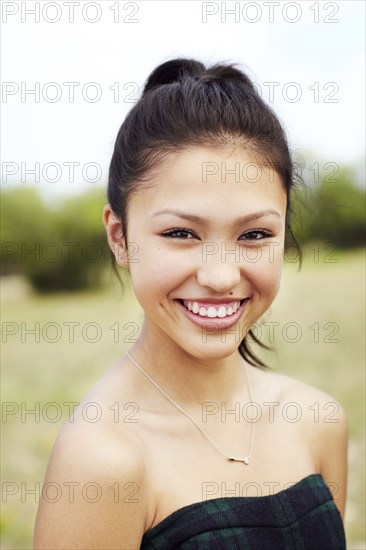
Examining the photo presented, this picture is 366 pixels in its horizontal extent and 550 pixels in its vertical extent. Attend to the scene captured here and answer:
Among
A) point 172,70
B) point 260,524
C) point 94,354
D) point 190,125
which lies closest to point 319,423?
point 260,524

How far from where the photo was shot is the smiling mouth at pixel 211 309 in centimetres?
197

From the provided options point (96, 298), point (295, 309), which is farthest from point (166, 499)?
point (96, 298)

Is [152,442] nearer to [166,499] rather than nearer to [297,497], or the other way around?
[166,499]

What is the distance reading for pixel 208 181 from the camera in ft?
6.29

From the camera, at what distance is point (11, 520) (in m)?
4.53

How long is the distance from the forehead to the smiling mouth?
0.26 m

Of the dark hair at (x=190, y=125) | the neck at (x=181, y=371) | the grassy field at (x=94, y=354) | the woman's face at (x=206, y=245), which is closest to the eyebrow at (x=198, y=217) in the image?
the woman's face at (x=206, y=245)

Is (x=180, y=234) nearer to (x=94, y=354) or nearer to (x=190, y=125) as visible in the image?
(x=190, y=125)

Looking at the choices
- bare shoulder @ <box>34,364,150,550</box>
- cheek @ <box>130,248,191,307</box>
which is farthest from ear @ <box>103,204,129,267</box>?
bare shoulder @ <box>34,364,150,550</box>

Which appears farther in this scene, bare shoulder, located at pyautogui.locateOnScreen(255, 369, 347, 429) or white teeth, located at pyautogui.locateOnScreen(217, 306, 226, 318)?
bare shoulder, located at pyautogui.locateOnScreen(255, 369, 347, 429)

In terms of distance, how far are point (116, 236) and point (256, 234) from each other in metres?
0.43

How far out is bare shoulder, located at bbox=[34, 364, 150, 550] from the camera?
1.87m

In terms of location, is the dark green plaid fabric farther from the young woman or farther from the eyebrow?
the eyebrow

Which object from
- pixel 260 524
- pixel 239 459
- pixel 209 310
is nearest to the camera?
pixel 209 310
